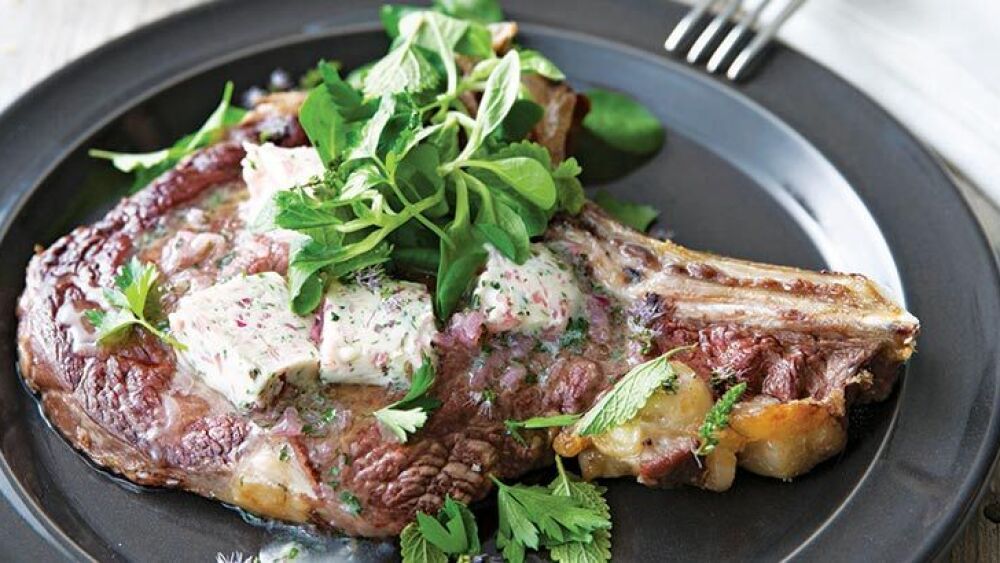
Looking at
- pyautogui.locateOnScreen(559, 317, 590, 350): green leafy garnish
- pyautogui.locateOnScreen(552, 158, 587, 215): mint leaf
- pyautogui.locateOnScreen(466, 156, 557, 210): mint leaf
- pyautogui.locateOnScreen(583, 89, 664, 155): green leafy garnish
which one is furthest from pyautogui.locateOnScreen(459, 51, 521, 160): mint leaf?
pyautogui.locateOnScreen(583, 89, 664, 155): green leafy garnish

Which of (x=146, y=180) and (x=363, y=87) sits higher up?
(x=363, y=87)

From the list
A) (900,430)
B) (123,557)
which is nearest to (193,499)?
(123,557)

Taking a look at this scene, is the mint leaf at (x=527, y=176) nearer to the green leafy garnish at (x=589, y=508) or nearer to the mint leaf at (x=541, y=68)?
the mint leaf at (x=541, y=68)

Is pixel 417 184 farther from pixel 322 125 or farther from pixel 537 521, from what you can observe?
pixel 537 521

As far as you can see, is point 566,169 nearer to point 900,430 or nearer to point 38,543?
point 900,430

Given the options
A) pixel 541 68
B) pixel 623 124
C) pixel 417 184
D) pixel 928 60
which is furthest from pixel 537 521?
pixel 928 60

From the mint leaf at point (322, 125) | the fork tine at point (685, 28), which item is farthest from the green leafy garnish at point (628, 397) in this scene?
the fork tine at point (685, 28)
